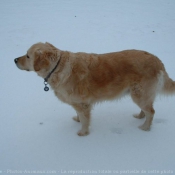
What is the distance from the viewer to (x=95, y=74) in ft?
8.98

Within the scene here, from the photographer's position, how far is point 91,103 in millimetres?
2955

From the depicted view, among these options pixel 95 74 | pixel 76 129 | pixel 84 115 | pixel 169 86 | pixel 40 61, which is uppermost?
pixel 40 61

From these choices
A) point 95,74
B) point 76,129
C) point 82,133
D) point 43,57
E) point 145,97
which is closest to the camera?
point 43,57

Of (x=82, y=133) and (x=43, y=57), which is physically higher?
(x=43, y=57)

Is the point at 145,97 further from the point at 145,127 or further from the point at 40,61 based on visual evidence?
the point at 40,61

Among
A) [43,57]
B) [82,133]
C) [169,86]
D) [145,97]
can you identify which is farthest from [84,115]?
[169,86]

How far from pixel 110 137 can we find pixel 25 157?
4.08 ft

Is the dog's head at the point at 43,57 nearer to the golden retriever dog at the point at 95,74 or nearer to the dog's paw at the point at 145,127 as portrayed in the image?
the golden retriever dog at the point at 95,74

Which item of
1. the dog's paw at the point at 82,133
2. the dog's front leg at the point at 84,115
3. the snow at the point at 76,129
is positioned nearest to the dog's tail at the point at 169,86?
the snow at the point at 76,129

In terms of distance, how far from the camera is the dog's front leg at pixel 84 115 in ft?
9.39

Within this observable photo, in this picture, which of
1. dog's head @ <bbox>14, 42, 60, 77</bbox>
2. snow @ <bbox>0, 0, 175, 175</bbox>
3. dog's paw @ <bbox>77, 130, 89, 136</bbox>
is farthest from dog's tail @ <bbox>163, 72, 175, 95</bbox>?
dog's head @ <bbox>14, 42, 60, 77</bbox>

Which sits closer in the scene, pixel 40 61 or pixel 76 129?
pixel 40 61

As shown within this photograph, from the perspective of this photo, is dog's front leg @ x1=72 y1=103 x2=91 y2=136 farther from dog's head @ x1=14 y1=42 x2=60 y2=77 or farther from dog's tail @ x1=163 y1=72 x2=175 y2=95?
dog's tail @ x1=163 y1=72 x2=175 y2=95

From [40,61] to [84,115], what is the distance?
3.37ft
